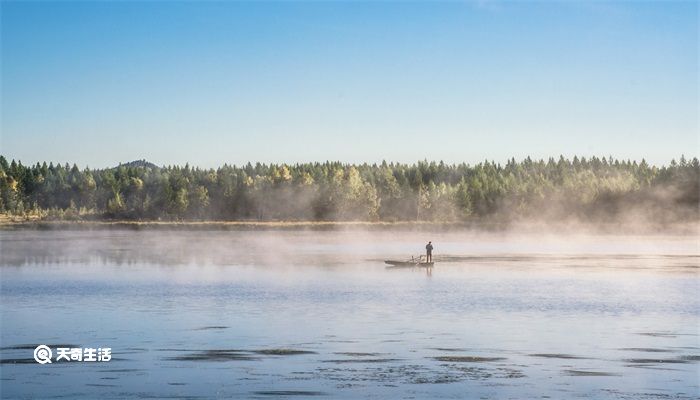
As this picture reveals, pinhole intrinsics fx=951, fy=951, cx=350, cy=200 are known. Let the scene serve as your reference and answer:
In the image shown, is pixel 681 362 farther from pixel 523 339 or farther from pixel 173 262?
pixel 173 262

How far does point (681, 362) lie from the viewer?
88.4 ft

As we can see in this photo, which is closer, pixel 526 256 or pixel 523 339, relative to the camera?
pixel 523 339

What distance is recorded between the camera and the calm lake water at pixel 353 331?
23422 mm

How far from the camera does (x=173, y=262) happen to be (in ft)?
241

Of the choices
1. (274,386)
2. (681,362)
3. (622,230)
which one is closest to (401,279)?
(681,362)

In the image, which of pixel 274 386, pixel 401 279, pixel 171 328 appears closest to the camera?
pixel 274 386

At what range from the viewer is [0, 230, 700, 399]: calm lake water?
76.8ft

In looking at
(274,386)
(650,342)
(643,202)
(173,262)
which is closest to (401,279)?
(173,262)

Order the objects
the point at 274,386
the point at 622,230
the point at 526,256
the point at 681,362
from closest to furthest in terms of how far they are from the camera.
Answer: the point at 274,386 < the point at 681,362 < the point at 526,256 < the point at 622,230

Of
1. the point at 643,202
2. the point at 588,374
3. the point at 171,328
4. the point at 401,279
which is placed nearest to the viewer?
the point at 588,374

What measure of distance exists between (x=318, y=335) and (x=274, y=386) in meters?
9.27

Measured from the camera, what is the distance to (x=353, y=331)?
33.3 m

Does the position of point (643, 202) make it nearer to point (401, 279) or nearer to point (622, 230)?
point (622, 230)

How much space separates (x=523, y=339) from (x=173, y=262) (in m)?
46.0
